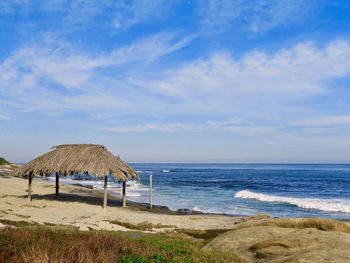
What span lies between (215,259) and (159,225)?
9.28 m

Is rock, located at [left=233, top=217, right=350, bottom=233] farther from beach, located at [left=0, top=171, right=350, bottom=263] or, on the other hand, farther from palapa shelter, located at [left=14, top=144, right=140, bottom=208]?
palapa shelter, located at [left=14, top=144, right=140, bottom=208]

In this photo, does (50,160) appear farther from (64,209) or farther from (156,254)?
(156,254)

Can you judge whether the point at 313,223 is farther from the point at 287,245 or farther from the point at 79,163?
the point at 79,163

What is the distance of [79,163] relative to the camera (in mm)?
20094

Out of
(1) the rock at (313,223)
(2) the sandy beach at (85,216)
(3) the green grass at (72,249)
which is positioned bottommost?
(2) the sandy beach at (85,216)

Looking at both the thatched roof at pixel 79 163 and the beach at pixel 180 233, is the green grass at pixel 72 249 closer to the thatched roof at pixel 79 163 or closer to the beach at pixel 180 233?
the beach at pixel 180 233

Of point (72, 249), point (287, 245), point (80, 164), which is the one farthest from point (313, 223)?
point (80, 164)

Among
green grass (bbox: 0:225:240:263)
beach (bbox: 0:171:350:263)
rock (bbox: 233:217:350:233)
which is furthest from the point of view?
rock (bbox: 233:217:350:233)

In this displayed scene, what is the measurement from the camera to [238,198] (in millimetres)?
31938

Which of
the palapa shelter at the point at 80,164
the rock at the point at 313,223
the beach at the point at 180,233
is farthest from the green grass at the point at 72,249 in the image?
the palapa shelter at the point at 80,164

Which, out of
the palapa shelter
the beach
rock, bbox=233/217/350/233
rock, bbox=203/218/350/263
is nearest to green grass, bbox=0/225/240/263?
the beach

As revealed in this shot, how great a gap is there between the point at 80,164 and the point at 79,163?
159 mm

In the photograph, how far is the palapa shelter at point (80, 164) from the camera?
1967 cm

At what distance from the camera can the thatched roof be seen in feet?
64.6
